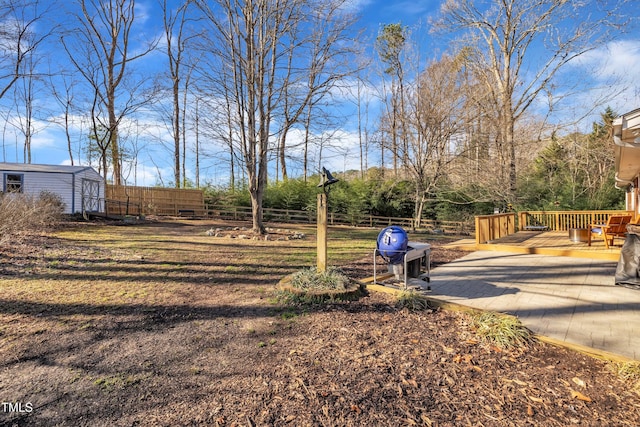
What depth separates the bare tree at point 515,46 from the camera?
14.3 metres

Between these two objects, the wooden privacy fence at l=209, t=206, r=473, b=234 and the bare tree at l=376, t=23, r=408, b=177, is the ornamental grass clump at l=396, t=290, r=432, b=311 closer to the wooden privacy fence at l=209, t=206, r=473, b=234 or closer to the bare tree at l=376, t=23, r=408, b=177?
the bare tree at l=376, t=23, r=408, b=177

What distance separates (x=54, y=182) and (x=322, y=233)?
1820 centimetres

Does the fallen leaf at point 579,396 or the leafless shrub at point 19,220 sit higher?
the leafless shrub at point 19,220

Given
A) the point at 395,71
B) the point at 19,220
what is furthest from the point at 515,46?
the point at 19,220

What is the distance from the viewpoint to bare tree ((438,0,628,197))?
14305mm

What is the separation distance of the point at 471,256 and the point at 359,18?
333 inches

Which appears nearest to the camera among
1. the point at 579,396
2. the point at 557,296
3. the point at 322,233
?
the point at 579,396

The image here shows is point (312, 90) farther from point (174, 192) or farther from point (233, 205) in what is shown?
point (174, 192)

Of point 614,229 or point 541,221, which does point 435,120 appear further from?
point 614,229

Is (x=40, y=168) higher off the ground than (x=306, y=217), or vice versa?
(x=40, y=168)

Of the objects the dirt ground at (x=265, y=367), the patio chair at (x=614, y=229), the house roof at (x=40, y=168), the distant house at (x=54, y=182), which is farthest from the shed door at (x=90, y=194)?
the patio chair at (x=614, y=229)

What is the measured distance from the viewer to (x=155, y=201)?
64.0ft

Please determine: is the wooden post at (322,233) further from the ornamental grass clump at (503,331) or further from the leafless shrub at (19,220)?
the leafless shrub at (19,220)

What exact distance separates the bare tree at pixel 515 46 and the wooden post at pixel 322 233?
12.5 metres
